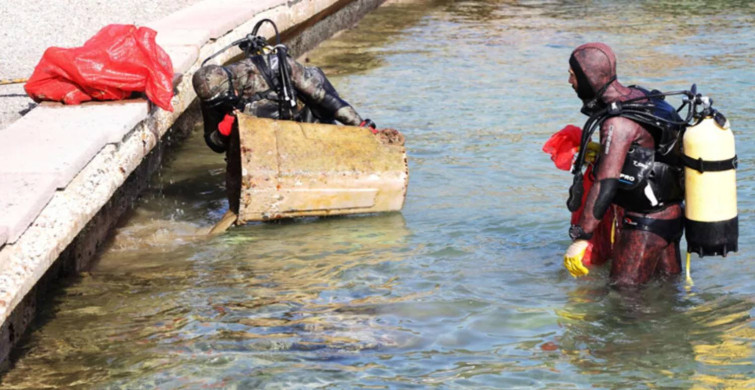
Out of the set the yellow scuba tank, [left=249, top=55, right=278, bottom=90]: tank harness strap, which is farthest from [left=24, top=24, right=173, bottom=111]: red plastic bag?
the yellow scuba tank

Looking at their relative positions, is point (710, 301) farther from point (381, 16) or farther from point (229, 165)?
point (381, 16)

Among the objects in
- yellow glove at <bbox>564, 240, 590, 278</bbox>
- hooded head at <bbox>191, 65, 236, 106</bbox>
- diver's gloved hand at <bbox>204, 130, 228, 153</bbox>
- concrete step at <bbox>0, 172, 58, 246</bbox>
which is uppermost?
hooded head at <bbox>191, 65, 236, 106</bbox>

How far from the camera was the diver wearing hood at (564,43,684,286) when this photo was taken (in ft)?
17.9

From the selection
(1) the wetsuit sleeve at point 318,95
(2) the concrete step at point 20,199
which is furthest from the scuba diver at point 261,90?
(2) the concrete step at point 20,199

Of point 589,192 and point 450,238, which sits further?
point 450,238

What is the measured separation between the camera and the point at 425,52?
14.8 m

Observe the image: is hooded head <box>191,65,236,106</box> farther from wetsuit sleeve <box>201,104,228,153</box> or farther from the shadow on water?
the shadow on water

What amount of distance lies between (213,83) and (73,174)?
61.9 inches

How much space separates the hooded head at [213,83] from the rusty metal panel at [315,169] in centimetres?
35

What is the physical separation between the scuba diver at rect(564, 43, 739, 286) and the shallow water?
424 millimetres

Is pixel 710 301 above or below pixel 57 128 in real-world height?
below

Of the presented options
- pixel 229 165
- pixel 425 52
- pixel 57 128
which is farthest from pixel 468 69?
pixel 57 128

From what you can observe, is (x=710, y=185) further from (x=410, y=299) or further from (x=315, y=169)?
(x=315, y=169)

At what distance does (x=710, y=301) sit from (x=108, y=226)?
385cm
